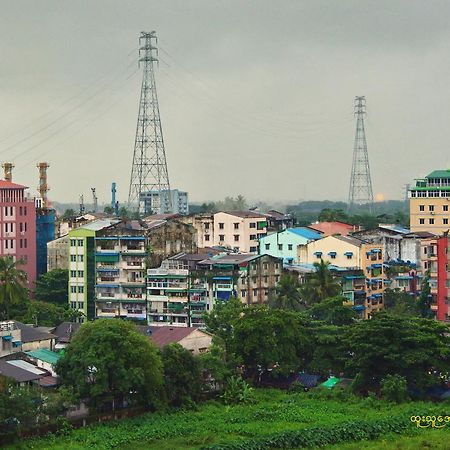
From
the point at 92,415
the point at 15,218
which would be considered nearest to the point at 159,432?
the point at 92,415

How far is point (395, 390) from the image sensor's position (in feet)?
96.4

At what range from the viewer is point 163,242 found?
4462 centimetres

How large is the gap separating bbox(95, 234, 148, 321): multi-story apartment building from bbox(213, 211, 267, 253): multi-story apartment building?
13733 mm

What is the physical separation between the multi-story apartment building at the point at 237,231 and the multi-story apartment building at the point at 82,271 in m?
13.6

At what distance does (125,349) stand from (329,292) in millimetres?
13592

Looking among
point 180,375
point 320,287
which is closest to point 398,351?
point 180,375

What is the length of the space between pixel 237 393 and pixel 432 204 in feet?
93.8

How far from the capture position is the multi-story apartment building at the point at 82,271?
145 feet

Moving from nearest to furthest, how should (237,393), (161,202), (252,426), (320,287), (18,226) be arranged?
(252,426)
(237,393)
(320,287)
(18,226)
(161,202)

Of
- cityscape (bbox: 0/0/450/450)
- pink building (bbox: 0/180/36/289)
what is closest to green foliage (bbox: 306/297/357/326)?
cityscape (bbox: 0/0/450/450)

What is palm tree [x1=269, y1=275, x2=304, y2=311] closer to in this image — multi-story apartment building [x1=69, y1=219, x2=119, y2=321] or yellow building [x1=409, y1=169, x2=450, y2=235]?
multi-story apartment building [x1=69, y1=219, x2=119, y2=321]

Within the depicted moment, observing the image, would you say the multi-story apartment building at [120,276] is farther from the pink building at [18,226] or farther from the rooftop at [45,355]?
the rooftop at [45,355]

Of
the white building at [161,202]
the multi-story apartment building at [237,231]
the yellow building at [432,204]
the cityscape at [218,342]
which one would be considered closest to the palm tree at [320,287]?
the cityscape at [218,342]

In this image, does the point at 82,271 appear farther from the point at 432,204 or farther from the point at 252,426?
the point at 432,204
